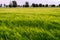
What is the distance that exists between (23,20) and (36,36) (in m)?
5.85

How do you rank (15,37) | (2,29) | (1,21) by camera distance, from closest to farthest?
1. (15,37)
2. (2,29)
3. (1,21)

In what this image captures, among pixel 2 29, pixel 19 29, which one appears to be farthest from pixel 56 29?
pixel 2 29

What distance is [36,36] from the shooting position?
19.8 meters

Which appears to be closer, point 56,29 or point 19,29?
point 19,29

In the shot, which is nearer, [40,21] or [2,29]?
[2,29]

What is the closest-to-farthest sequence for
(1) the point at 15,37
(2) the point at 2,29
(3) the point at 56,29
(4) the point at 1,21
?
(1) the point at 15,37
(2) the point at 2,29
(3) the point at 56,29
(4) the point at 1,21

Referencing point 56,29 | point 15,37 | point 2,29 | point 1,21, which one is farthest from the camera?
point 1,21

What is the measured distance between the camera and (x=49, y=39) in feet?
64.1

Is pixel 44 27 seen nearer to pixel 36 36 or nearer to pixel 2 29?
pixel 36 36

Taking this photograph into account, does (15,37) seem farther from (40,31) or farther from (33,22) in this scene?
(33,22)

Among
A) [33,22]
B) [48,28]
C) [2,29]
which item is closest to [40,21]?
[33,22]

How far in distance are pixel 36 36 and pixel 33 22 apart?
16.1 ft

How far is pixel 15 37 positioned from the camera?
1902cm

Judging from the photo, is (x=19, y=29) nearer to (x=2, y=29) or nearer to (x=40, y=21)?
(x=2, y=29)
